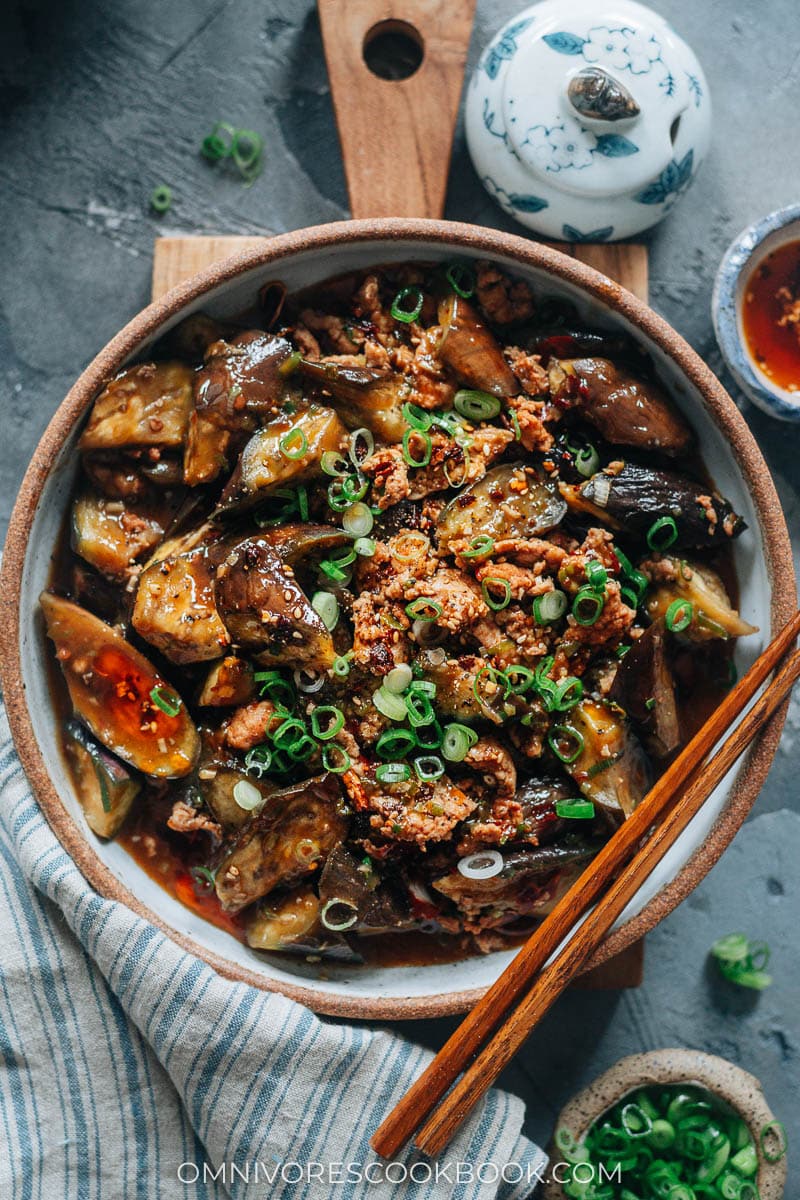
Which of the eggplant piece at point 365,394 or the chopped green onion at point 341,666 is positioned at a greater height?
the eggplant piece at point 365,394

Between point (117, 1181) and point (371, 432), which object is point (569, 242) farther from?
point (117, 1181)

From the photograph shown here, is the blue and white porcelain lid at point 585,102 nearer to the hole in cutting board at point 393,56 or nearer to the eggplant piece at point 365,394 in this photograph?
the hole in cutting board at point 393,56

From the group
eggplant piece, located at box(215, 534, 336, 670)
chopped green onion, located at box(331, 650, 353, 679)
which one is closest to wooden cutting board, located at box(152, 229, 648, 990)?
eggplant piece, located at box(215, 534, 336, 670)

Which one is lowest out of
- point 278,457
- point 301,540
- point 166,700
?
point 166,700

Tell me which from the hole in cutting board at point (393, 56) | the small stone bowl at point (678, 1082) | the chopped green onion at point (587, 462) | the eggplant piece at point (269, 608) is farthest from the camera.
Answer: the hole in cutting board at point (393, 56)

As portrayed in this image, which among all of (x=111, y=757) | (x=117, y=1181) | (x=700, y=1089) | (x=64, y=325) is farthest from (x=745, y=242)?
(x=117, y=1181)

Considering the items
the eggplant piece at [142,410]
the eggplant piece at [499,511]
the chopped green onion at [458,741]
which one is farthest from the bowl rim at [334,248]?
the chopped green onion at [458,741]

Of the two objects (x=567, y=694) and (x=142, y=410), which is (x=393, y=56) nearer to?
(x=142, y=410)

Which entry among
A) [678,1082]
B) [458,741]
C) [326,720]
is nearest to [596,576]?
[458,741]
